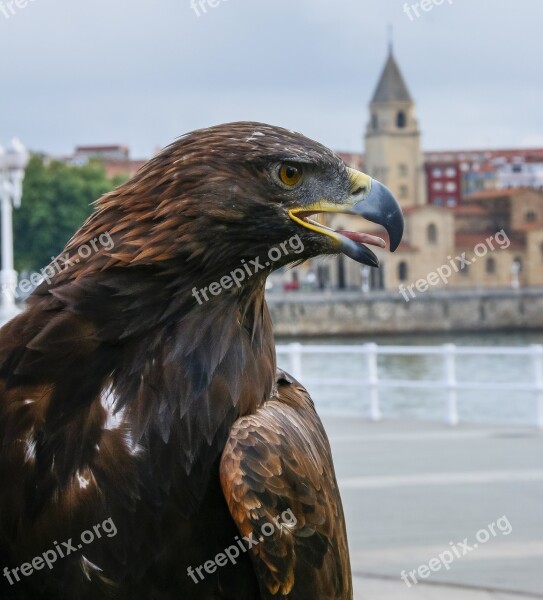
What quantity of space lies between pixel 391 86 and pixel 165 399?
11052 centimetres

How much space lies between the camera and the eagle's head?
2.19 meters

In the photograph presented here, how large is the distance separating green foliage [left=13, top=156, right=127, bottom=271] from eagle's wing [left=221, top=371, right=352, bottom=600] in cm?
6974

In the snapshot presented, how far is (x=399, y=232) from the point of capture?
7.97 ft

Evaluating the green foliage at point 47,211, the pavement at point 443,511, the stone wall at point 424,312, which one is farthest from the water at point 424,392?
the green foliage at point 47,211

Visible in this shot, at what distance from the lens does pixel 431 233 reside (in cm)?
9219

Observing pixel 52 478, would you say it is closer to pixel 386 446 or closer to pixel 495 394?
pixel 386 446

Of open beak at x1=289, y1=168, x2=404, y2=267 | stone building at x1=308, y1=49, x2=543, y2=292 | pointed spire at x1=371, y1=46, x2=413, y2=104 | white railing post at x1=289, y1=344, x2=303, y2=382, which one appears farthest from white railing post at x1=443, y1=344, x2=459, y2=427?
pointed spire at x1=371, y1=46, x2=413, y2=104

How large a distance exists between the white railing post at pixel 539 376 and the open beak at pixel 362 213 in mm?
9049

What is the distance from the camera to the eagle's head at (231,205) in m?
2.19

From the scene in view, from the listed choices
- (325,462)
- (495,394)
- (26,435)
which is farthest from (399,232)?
(495,394)

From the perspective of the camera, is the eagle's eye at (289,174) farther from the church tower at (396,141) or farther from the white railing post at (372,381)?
the church tower at (396,141)

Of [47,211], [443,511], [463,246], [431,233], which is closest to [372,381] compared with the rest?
[443,511]

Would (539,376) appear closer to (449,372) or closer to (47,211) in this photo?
(449,372)

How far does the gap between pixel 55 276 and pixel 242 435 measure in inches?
19.6
